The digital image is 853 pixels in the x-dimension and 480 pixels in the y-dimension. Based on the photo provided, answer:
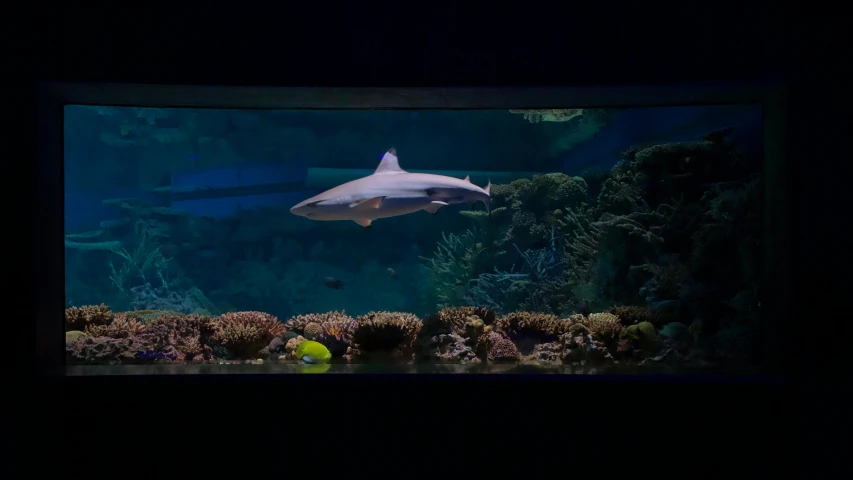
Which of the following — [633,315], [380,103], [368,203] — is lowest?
[633,315]

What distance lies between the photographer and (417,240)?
9.21 meters

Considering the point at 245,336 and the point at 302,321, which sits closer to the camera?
the point at 245,336

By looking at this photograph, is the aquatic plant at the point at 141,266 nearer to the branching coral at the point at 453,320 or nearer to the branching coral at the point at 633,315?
the branching coral at the point at 453,320

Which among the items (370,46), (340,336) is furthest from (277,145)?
(370,46)

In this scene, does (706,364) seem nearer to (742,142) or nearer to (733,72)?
(733,72)

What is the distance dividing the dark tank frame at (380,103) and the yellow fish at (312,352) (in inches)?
36.7

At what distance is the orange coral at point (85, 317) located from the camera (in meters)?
4.27

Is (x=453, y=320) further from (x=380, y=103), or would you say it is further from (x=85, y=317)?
(x=85, y=317)

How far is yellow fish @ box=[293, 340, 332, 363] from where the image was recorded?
12.3 ft

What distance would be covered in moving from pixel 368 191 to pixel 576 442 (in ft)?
9.61

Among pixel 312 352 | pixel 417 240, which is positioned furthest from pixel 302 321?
pixel 417 240

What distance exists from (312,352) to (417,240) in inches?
219

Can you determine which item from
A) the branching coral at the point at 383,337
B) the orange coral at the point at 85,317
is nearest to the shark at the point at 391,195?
the branching coral at the point at 383,337

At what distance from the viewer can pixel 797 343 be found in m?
2.77
